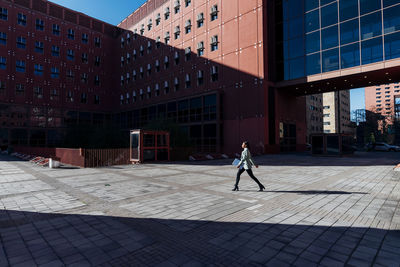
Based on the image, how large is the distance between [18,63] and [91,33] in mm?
14453

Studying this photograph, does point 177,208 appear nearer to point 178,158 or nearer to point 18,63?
point 178,158

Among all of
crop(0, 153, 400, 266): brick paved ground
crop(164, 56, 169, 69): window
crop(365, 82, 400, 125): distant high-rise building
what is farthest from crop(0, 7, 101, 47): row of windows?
crop(365, 82, 400, 125): distant high-rise building

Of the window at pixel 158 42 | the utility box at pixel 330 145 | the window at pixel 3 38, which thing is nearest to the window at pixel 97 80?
the window at pixel 3 38

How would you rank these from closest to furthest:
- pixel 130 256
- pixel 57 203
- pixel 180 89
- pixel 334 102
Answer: pixel 130 256, pixel 57 203, pixel 180 89, pixel 334 102

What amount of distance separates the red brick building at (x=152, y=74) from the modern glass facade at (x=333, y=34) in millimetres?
2183

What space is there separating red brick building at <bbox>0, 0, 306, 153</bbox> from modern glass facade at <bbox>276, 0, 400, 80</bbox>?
2.18 m

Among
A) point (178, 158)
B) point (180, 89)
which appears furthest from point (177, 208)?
point (180, 89)

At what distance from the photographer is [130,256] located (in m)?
3.51

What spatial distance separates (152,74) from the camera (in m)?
40.9

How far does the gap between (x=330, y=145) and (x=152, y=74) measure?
99.9ft

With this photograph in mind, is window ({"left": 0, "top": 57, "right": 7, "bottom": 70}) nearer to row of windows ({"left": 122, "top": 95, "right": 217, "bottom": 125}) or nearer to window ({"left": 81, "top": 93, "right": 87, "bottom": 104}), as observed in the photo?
window ({"left": 81, "top": 93, "right": 87, "bottom": 104})

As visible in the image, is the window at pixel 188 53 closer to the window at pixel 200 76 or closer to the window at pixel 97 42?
the window at pixel 200 76

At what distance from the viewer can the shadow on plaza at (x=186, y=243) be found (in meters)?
3.37

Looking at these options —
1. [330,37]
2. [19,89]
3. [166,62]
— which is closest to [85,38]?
[19,89]
